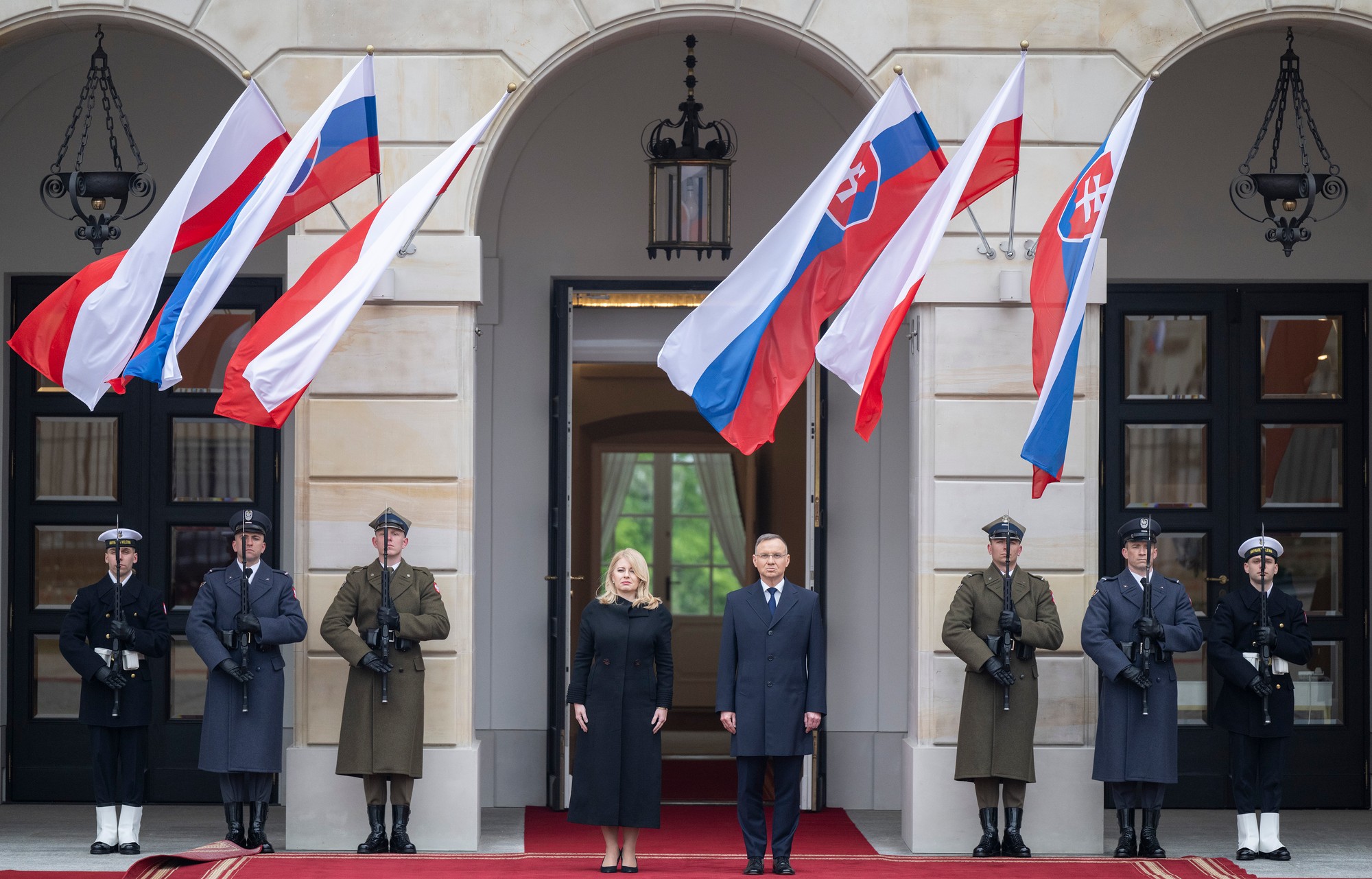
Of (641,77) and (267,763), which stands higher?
(641,77)

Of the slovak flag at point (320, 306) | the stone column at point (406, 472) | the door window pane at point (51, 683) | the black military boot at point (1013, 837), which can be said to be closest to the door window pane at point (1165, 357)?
the black military boot at point (1013, 837)

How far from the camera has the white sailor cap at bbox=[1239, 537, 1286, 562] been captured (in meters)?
8.59

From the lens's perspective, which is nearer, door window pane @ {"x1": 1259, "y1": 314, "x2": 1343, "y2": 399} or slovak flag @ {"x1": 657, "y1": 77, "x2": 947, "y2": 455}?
slovak flag @ {"x1": 657, "y1": 77, "x2": 947, "y2": 455}

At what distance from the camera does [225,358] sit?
10.4 metres

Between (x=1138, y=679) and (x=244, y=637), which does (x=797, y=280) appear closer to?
(x=1138, y=679)

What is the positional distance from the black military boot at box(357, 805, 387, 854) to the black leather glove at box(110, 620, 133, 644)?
158cm

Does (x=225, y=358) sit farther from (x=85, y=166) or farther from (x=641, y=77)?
(x=641, y=77)

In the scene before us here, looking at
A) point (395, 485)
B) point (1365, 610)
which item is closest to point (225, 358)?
point (395, 485)

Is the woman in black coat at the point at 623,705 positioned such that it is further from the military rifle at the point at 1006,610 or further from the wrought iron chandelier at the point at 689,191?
the wrought iron chandelier at the point at 689,191

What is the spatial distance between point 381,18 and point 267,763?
13.1ft

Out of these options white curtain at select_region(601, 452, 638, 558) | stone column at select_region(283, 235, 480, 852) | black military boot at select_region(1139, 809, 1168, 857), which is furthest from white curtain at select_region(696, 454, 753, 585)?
black military boot at select_region(1139, 809, 1168, 857)

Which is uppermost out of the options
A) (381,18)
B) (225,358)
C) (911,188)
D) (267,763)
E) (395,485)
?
(381,18)

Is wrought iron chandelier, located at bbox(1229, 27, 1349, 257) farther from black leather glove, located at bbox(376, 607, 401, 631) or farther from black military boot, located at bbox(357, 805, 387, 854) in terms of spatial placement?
black military boot, located at bbox(357, 805, 387, 854)

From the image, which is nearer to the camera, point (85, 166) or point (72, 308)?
point (72, 308)
